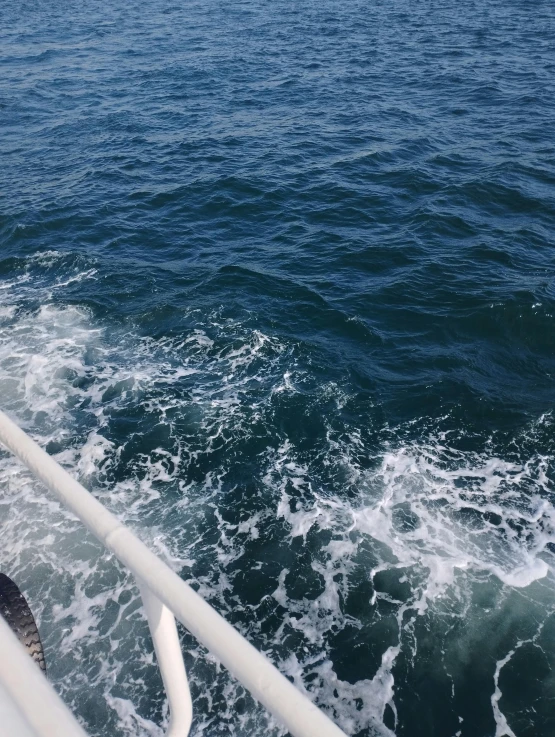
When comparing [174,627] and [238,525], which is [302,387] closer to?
[238,525]

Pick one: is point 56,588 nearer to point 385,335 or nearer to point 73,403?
point 73,403

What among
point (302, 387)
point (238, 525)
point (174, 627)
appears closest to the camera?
point (174, 627)

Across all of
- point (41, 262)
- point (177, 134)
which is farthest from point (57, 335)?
point (177, 134)

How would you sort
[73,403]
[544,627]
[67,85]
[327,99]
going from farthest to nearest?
[67,85] → [327,99] → [73,403] → [544,627]

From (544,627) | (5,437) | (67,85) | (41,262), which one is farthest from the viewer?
(67,85)

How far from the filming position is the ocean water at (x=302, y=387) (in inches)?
580

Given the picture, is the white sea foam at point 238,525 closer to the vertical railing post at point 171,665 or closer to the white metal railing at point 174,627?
the vertical railing post at point 171,665

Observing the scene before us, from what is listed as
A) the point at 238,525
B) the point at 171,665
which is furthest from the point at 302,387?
the point at 171,665

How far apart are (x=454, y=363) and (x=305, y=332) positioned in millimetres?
6557

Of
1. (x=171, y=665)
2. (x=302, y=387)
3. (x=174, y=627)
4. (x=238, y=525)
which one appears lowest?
(x=238, y=525)

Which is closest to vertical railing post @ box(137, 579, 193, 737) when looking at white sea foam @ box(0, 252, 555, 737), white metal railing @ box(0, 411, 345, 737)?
white metal railing @ box(0, 411, 345, 737)

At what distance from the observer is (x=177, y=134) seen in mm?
45062

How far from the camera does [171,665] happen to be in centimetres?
477

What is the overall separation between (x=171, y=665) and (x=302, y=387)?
18.4m
